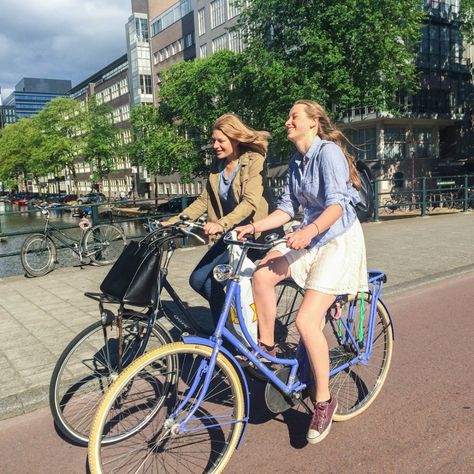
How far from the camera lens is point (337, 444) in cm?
285

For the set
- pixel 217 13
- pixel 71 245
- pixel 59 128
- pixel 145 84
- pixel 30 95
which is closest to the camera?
pixel 71 245

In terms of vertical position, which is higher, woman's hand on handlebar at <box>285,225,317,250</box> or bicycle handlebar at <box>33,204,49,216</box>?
woman's hand on handlebar at <box>285,225,317,250</box>

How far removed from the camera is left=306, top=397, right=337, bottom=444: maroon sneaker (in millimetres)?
2775

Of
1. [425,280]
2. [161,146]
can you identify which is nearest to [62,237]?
[425,280]

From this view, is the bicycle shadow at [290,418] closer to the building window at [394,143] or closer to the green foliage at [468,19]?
the green foliage at [468,19]

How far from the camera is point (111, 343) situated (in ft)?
9.15

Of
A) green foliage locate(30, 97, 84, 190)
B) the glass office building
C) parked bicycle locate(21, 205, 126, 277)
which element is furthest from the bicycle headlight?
the glass office building

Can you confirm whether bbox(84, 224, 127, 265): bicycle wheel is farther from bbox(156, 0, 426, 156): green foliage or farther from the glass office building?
the glass office building

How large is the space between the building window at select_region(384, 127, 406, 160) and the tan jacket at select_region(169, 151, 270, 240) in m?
32.8

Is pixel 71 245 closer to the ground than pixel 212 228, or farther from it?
closer to the ground

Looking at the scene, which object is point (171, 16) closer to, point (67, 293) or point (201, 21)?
point (201, 21)

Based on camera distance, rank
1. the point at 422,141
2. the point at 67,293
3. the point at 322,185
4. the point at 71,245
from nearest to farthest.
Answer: the point at 322,185 < the point at 67,293 < the point at 71,245 < the point at 422,141

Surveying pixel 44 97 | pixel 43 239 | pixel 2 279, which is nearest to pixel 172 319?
pixel 2 279

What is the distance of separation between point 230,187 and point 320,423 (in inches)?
63.2
